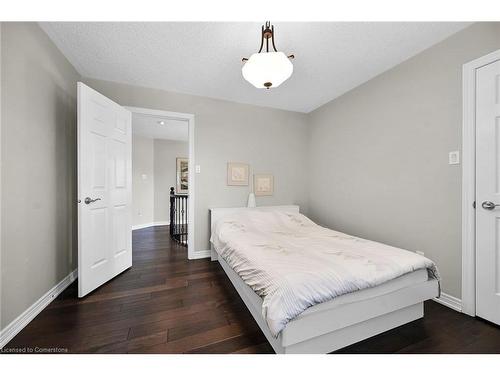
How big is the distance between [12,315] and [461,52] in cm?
392

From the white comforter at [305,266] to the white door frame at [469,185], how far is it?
0.42 meters

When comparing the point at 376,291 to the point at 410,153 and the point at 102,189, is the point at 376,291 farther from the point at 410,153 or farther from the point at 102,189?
the point at 102,189

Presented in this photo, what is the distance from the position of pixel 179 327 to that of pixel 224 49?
242 cm

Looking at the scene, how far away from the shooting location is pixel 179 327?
145cm

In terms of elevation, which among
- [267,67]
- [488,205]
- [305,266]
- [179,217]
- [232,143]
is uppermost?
[267,67]

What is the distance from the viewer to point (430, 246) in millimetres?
1870

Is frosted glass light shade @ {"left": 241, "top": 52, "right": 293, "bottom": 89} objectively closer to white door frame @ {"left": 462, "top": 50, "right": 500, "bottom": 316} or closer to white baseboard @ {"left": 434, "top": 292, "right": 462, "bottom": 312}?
white door frame @ {"left": 462, "top": 50, "right": 500, "bottom": 316}

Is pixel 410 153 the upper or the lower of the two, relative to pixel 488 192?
upper

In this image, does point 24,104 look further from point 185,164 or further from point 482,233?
point 185,164

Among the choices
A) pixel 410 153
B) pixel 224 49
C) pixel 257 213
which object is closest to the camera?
pixel 224 49

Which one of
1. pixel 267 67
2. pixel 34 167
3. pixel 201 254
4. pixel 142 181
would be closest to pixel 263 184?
pixel 201 254

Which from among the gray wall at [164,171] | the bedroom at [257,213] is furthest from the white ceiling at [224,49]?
the gray wall at [164,171]

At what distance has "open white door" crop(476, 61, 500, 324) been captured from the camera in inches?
57.8

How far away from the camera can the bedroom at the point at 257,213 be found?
128cm
